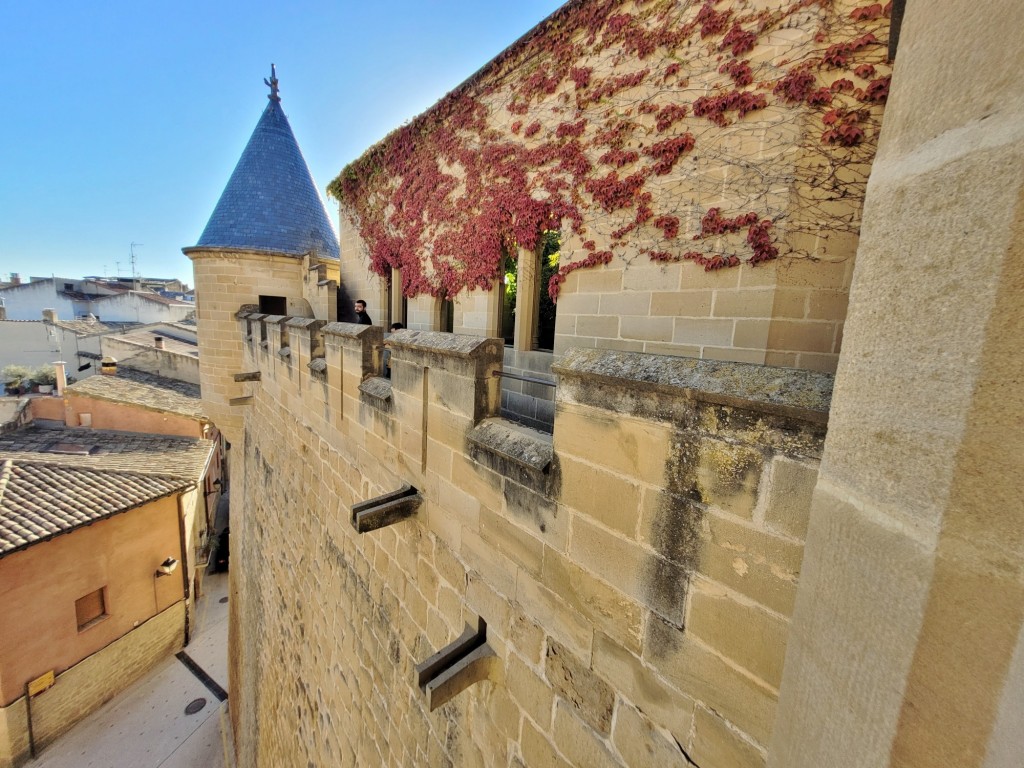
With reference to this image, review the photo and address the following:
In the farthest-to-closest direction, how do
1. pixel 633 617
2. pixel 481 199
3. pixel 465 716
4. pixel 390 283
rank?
pixel 390 283 < pixel 481 199 < pixel 465 716 < pixel 633 617

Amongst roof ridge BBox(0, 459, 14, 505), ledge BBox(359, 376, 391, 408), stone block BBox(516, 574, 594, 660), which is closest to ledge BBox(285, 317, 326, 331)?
ledge BBox(359, 376, 391, 408)

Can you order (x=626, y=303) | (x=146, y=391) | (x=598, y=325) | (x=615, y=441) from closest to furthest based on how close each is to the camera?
(x=615, y=441)
(x=626, y=303)
(x=598, y=325)
(x=146, y=391)

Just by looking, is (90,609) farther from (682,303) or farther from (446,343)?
(682,303)

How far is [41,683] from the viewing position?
9016mm

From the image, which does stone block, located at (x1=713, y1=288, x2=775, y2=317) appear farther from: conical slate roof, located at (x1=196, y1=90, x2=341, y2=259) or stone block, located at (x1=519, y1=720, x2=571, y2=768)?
conical slate roof, located at (x1=196, y1=90, x2=341, y2=259)

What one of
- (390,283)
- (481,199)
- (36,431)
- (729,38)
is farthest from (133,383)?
(729,38)

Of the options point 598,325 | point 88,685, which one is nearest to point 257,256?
point 598,325

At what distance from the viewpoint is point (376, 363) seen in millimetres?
3172

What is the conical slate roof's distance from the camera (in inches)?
335

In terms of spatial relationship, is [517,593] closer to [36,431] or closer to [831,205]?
[831,205]

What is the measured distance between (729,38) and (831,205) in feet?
5.21

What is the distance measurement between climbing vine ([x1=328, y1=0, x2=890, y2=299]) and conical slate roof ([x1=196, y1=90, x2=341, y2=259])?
5.01 metres

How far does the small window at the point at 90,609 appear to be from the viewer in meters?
9.63

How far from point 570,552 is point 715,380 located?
0.93 meters
